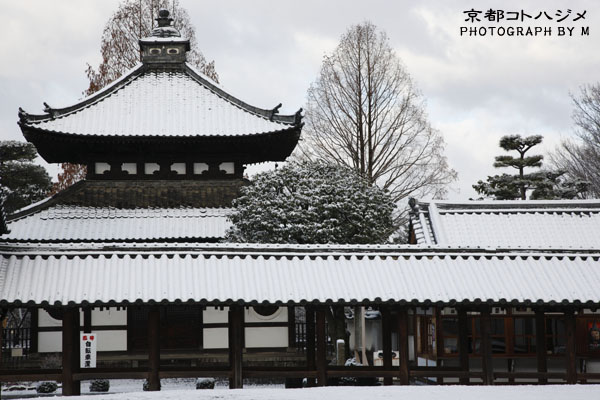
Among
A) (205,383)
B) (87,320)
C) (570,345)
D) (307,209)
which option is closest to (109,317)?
(87,320)

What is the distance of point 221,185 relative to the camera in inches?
947

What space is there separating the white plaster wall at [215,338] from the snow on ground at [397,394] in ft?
27.2

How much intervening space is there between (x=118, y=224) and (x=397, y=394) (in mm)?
13098

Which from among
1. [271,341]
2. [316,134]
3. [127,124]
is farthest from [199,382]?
[316,134]

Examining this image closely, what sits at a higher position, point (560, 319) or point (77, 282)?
point (77, 282)

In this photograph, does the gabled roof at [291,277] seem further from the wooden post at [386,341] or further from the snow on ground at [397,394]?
the wooden post at [386,341]

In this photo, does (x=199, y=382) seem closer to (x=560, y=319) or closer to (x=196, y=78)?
(x=560, y=319)

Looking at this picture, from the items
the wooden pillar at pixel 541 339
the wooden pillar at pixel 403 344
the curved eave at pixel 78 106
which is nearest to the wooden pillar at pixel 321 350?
the wooden pillar at pixel 403 344

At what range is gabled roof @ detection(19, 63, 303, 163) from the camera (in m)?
23.1

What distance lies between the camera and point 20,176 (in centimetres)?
3684

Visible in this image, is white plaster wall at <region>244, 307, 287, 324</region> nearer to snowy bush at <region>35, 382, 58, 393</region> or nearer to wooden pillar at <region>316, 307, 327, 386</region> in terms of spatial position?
snowy bush at <region>35, 382, 58, 393</region>

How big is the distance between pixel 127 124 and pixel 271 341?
9100mm

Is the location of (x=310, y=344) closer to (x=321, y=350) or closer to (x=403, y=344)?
(x=321, y=350)

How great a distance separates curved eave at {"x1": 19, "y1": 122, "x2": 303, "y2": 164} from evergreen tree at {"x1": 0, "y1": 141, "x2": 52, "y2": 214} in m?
12.8
